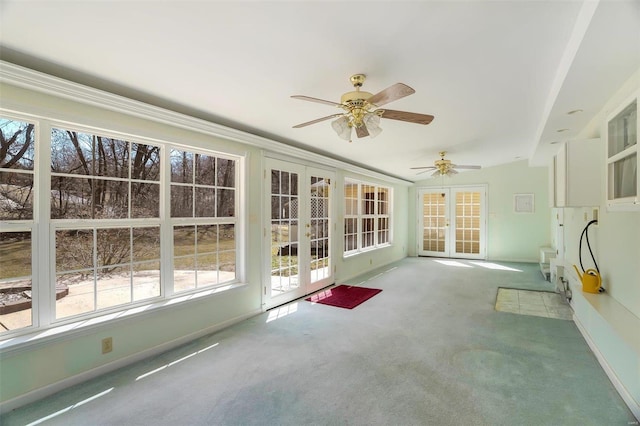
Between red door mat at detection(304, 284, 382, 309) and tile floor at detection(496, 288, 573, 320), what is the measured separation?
1.84 meters

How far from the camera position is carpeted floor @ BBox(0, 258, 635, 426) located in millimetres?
1954

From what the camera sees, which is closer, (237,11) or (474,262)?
(237,11)

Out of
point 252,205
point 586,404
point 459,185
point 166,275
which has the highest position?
point 459,185

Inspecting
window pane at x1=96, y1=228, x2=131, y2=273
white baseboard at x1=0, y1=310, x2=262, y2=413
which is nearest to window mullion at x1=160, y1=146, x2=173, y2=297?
window pane at x1=96, y1=228, x2=131, y2=273

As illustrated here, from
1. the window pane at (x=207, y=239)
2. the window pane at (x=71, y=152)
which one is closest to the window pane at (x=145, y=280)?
the window pane at (x=207, y=239)

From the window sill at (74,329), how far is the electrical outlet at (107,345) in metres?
0.14

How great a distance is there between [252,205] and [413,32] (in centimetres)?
259

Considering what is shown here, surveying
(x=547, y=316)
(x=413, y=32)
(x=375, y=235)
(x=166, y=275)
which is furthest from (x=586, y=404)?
(x=375, y=235)

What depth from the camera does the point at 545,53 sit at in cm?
220

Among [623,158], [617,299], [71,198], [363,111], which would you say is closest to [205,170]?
[71,198]

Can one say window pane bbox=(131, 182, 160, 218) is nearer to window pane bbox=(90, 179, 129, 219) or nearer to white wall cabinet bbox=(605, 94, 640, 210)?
window pane bbox=(90, 179, 129, 219)

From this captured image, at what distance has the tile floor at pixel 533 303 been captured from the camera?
3902mm

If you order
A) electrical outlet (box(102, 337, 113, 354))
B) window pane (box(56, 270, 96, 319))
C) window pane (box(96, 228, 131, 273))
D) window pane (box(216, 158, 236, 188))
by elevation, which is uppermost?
window pane (box(216, 158, 236, 188))

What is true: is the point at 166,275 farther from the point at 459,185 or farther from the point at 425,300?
the point at 459,185
